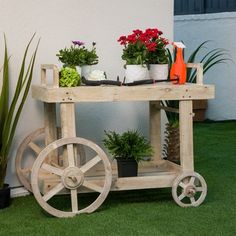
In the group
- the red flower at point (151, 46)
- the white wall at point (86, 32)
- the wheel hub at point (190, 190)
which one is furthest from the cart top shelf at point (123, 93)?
the wheel hub at point (190, 190)

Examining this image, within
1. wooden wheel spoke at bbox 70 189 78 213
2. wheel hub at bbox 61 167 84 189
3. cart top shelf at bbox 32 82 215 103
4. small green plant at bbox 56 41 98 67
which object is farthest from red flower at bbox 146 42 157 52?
wooden wheel spoke at bbox 70 189 78 213

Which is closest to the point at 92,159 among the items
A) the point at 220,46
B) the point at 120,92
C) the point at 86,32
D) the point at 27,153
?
the point at 120,92

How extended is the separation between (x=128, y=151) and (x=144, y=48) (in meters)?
0.67

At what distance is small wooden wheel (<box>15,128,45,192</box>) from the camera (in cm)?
403

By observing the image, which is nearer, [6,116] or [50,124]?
[6,116]

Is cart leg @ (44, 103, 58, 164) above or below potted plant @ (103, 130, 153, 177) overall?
above

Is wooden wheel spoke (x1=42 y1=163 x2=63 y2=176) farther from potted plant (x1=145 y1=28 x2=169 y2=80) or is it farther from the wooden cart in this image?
potted plant (x1=145 y1=28 x2=169 y2=80)

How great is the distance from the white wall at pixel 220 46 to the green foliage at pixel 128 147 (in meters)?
4.82

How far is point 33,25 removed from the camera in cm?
404

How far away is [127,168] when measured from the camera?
3.72 meters

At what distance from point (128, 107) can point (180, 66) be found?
78 cm

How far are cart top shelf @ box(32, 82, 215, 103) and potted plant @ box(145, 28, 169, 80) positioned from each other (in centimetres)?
15

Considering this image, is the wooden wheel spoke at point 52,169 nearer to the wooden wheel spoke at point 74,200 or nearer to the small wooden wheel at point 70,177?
the small wooden wheel at point 70,177

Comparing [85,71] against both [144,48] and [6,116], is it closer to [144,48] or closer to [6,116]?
[144,48]
